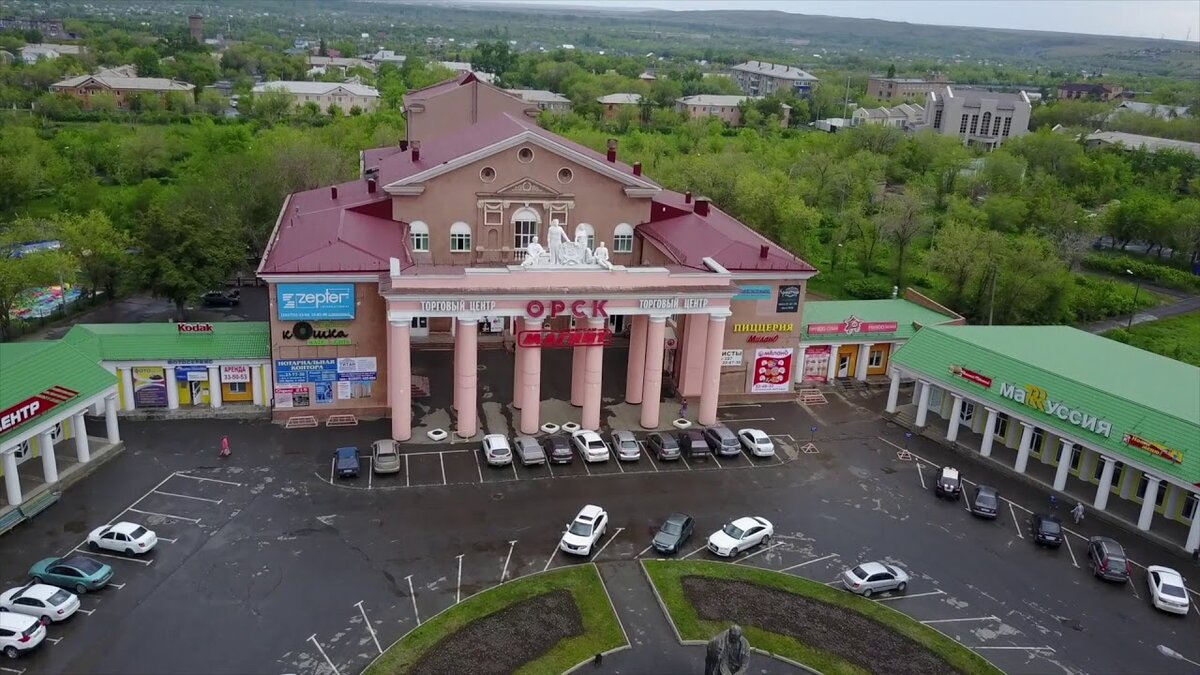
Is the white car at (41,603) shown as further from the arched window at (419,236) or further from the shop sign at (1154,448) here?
the shop sign at (1154,448)

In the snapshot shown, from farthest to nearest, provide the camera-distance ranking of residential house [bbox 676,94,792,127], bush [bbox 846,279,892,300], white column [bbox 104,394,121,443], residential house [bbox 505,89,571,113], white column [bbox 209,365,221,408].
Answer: residential house [bbox 676,94,792,127] < residential house [bbox 505,89,571,113] < bush [bbox 846,279,892,300] < white column [bbox 209,365,221,408] < white column [bbox 104,394,121,443]

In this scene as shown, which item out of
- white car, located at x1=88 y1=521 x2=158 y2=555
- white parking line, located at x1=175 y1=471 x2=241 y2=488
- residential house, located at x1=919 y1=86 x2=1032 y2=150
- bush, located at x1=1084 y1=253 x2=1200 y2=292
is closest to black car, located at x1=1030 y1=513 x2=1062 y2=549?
white parking line, located at x1=175 y1=471 x2=241 y2=488

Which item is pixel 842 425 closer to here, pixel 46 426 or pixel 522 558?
pixel 522 558

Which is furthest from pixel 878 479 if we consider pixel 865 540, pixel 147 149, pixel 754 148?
pixel 147 149

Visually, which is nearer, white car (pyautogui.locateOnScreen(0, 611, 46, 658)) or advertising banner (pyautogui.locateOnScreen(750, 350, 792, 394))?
white car (pyautogui.locateOnScreen(0, 611, 46, 658))

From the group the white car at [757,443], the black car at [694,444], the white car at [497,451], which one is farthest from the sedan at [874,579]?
the white car at [497,451]

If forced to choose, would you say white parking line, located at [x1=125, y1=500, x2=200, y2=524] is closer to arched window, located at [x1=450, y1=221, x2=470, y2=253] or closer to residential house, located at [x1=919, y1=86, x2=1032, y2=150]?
arched window, located at [x1=450, y1=221, x2=470, y2=253]
